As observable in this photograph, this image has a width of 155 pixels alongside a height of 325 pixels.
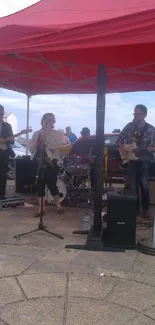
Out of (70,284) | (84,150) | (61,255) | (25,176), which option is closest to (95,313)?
(70,284)

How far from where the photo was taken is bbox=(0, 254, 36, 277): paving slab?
3826 millimetres

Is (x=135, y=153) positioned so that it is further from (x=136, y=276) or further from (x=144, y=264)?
(x=136, y=276)

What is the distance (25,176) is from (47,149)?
9.48 ft

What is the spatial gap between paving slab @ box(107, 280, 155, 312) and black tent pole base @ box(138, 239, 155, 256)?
0.92 m

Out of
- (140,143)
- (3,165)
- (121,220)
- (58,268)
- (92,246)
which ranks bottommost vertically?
(58,268)

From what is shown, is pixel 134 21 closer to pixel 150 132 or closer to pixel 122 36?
pixel 122 36

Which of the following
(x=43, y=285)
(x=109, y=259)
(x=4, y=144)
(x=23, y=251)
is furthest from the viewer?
(x=4, y=144)

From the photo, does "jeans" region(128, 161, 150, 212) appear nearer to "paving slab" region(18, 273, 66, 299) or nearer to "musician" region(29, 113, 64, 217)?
→ "musician" region(29, 113, 64, 217)

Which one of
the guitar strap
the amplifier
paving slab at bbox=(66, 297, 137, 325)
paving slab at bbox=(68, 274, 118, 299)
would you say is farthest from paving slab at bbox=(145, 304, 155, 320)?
the amplifier

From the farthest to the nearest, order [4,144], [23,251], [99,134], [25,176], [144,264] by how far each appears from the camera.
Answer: [25,176], [4,144], [99,134], [23,251], [144,264]

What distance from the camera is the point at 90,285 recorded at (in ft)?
11.6

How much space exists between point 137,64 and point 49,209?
3.20 m

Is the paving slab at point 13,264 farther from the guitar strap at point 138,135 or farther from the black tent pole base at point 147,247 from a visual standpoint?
the guitar strap at point 138,135

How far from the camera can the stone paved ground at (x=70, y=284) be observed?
2.96 metres
